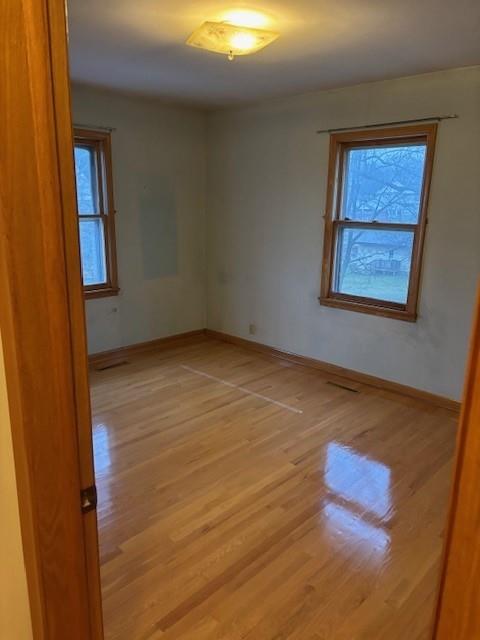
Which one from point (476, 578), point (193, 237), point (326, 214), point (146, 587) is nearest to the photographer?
point (476, 578)

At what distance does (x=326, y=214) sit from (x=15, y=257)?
145 inches

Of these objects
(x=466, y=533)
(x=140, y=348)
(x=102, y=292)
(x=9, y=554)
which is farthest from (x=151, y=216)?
(x=466, y=533)

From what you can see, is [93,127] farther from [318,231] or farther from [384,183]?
[384,183]

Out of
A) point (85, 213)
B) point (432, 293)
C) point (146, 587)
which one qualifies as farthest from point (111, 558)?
point (85, 213)

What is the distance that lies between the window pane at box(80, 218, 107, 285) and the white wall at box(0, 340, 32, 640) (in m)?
3.57

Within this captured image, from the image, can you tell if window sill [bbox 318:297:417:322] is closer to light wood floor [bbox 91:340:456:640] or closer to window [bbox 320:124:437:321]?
window [bbox 320:124:437:321]

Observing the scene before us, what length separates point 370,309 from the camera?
13.2 ft

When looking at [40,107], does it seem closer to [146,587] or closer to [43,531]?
[43,531]

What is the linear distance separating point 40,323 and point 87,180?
388cm

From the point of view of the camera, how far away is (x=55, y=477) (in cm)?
88

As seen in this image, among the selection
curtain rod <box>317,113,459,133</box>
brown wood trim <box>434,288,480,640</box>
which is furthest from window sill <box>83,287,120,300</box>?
brown wood trim <box>434,288,480,640</box>

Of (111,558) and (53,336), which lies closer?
(53,336)

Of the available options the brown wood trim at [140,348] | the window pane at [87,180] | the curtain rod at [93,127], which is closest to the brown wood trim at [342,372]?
the brown wood trim at [140,348]

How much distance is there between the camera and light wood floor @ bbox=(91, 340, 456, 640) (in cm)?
184
